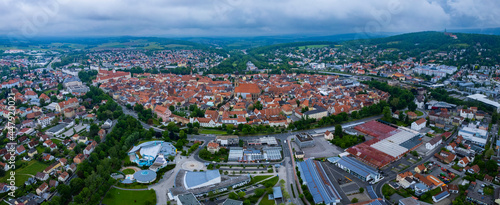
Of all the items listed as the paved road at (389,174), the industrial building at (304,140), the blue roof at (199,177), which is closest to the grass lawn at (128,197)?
the blue roof at (199,177)

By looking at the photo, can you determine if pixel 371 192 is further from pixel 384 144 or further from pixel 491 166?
pixel 491 166

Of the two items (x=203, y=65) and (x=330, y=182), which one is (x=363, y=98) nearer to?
(x=330, y=182)

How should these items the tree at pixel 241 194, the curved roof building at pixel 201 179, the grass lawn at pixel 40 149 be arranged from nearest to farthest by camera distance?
the tree at pixel 241 194 → the curved roof building at pixel 201 179 → the grass lawn at pixel 40 149

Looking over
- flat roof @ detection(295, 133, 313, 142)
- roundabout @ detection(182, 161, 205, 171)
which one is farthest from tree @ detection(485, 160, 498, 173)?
roundabout @ detection(182, 161, 205, 171)

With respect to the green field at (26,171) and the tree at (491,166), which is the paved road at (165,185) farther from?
the tree at (491,166)

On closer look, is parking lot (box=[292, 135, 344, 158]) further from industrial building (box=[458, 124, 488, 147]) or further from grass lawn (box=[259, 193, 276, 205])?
industrial building (box=[458, 124, 488, 147])
